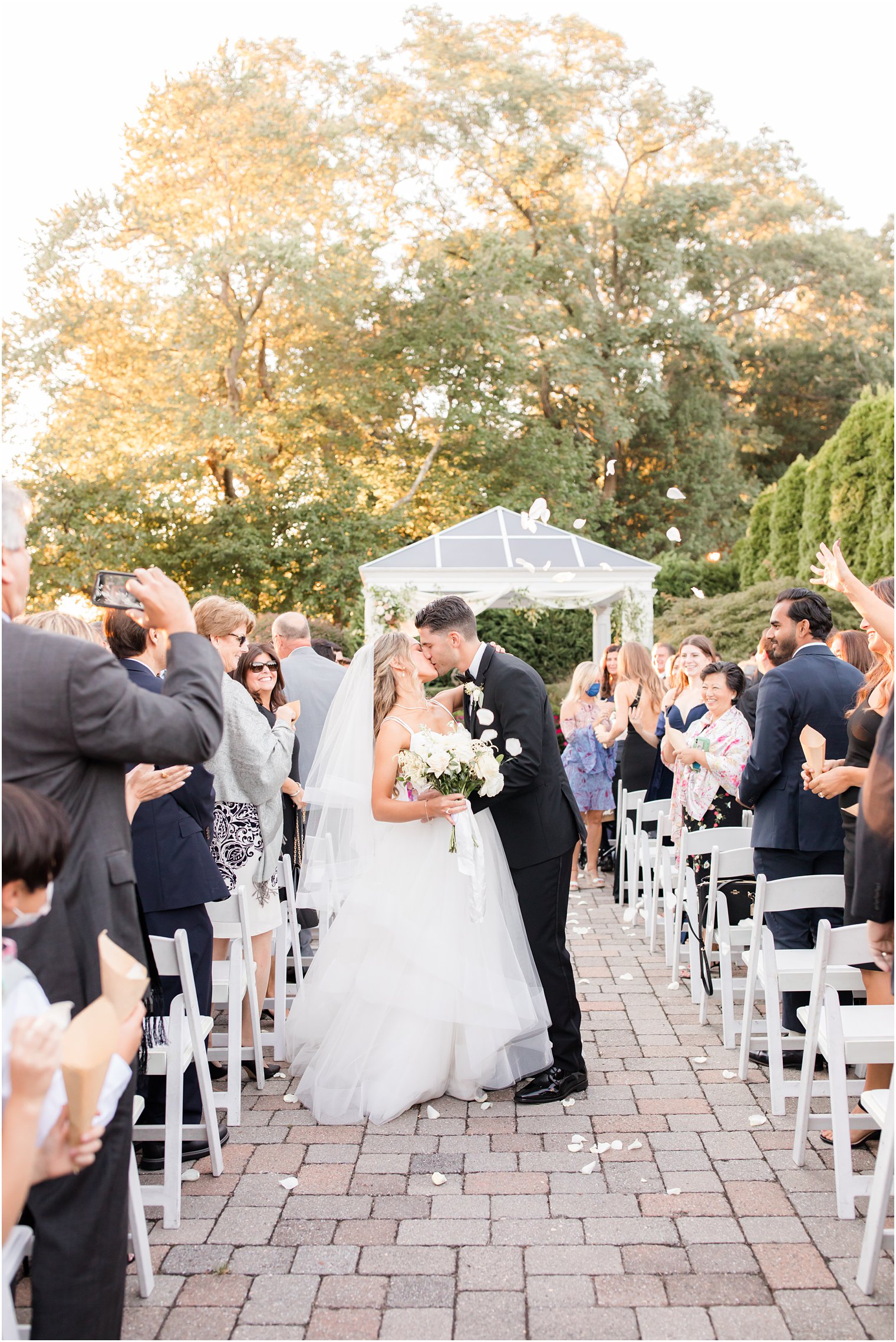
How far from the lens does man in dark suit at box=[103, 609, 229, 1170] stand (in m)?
3.74

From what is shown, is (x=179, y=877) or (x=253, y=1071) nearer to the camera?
(x=179, y=877)

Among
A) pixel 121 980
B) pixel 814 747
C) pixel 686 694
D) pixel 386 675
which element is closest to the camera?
pixel 121 980

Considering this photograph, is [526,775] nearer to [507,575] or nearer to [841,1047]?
[841,1047]

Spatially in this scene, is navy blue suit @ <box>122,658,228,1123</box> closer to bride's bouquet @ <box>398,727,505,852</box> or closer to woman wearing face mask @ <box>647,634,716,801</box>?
bride's bouquet @ <box>398,727,505,852</box>

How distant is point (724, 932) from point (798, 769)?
824 millimetres

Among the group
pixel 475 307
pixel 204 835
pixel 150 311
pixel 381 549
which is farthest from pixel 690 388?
pixel 204 835

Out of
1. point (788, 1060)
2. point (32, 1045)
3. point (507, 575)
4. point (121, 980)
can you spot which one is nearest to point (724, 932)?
point (788, 1060)

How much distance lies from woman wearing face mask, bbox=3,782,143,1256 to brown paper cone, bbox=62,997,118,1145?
25 millimetres

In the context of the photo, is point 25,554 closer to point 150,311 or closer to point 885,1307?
point 885,1307

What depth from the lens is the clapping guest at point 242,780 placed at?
451 centimetres

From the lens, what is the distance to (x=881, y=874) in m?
2.68

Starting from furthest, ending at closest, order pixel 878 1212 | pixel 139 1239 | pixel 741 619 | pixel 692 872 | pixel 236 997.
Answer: pixel 741 619
pixel 692 872
pixel 236 997
pixel 139 1239
pixel 878 1212

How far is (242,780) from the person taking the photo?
180 inches

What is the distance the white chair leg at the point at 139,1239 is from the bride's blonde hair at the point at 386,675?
7.03ft
